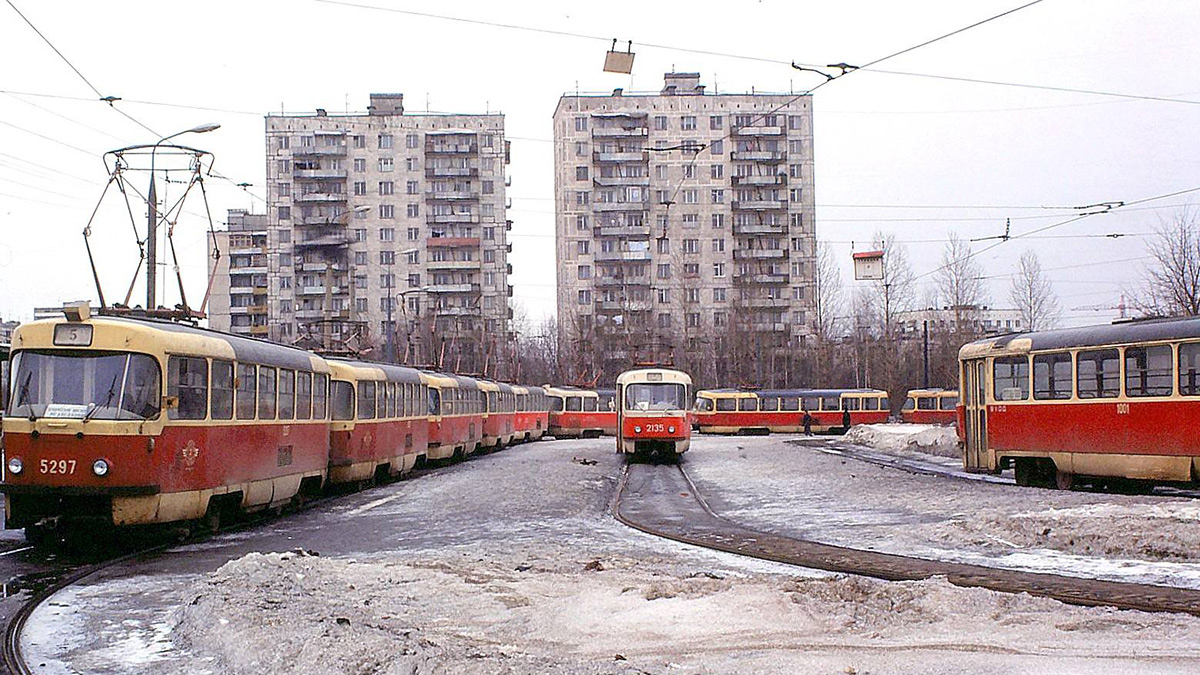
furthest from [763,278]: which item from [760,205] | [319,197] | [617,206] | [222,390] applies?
[222,390]

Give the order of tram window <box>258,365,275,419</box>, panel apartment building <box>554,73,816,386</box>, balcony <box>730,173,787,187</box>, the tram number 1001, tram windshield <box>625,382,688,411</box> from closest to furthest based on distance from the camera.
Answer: the tram number 1001, tram window <box>258,365,275,419</box>, tram windshield <box>625,382,688,411</box>, panel apartment building <box>554,73,816,386</box>, balcony <box>730,173,787,187</box>

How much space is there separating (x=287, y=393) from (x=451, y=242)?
75894mm

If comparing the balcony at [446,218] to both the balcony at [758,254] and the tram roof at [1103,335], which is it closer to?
the balcony at [758,254]

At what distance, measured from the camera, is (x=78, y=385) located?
13469 millimetres

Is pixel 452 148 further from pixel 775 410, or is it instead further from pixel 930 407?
pixel 930 407

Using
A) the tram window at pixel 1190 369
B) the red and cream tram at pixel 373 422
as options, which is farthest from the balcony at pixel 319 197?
the tram window at pixel 1190 369

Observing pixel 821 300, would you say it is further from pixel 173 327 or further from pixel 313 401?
pixel 173 327

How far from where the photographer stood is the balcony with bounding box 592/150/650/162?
9162 centimetres

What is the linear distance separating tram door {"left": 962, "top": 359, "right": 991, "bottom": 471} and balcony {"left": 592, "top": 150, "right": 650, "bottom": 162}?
6840 cm

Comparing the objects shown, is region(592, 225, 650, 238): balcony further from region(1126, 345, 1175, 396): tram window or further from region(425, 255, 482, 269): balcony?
region(1126, 345, 1175, 396): tram window

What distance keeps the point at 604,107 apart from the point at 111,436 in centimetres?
8142

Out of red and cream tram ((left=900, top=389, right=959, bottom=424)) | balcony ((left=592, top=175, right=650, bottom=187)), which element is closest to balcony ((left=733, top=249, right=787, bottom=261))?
balcony ((left=592, top=175, right=650, bottom=187))

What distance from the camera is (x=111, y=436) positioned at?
Result: 1327 centimetres

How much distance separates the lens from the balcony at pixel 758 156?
310 ft
